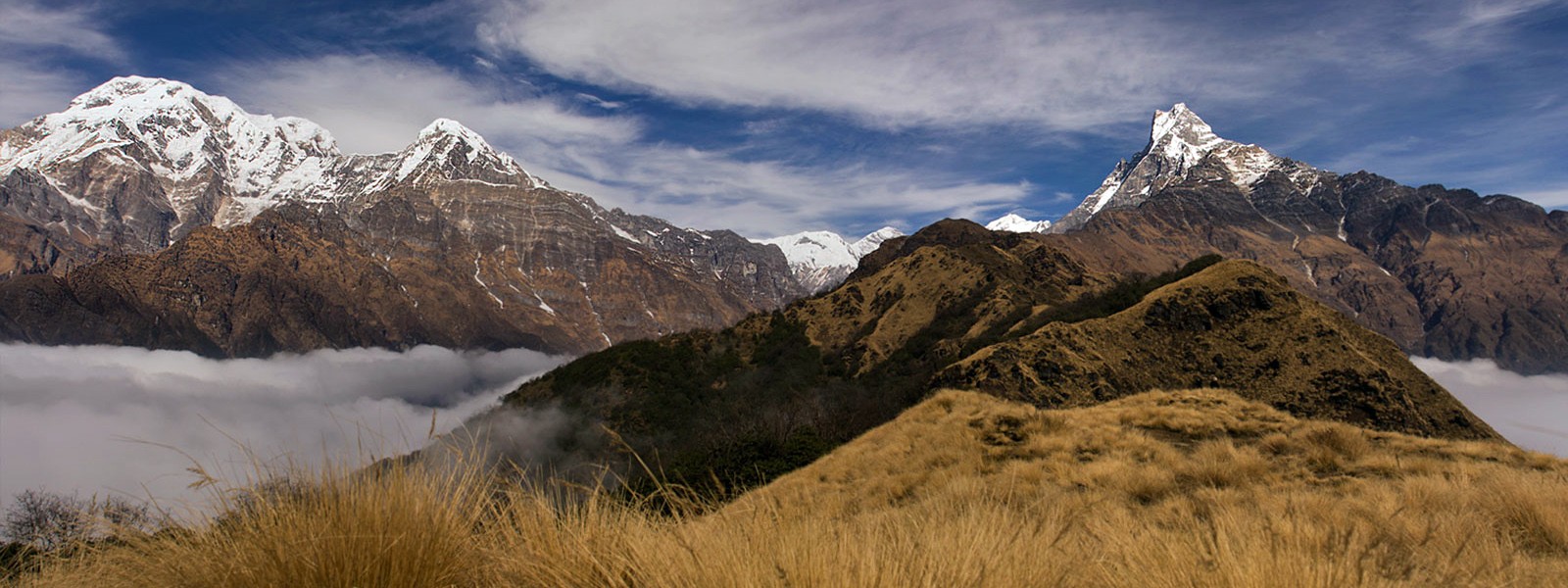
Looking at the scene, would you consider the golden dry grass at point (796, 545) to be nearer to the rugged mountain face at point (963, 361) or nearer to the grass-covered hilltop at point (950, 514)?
the grass-covered hilltop at point (950, 514)

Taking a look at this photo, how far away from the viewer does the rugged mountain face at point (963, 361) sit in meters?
59.5

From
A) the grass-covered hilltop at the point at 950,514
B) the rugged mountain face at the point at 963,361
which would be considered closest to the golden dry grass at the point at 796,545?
the grass-covered hilltop at the point at 950,514

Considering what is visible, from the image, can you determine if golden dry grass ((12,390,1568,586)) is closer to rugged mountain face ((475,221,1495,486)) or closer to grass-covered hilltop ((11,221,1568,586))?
grass-covered hilltop ((11,221,1568,586))

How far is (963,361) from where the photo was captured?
68.3m

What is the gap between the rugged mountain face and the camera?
59531 millimetres

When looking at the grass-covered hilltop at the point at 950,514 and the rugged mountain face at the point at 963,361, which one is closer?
the grass-covered hilltop at the point at 950,514

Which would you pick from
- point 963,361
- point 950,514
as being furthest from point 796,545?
point 963,361

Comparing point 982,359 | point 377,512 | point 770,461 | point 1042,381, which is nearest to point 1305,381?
point 1042,381

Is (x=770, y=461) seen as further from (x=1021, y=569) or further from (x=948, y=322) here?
(x=948, y=322)

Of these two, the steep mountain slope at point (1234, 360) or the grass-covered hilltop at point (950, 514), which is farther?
the steep mountain slope at point (1234, 360)

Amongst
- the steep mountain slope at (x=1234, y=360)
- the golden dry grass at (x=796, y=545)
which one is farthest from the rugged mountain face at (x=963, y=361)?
the golden dry grass at (x=796, y=545)

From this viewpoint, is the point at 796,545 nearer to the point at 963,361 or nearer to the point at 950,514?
the point at 950,514

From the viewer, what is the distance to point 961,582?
9.59 ft

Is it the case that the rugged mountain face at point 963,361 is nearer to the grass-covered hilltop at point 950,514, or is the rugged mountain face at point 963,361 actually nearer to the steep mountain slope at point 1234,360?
the steep mountain slope at point 1234,360
